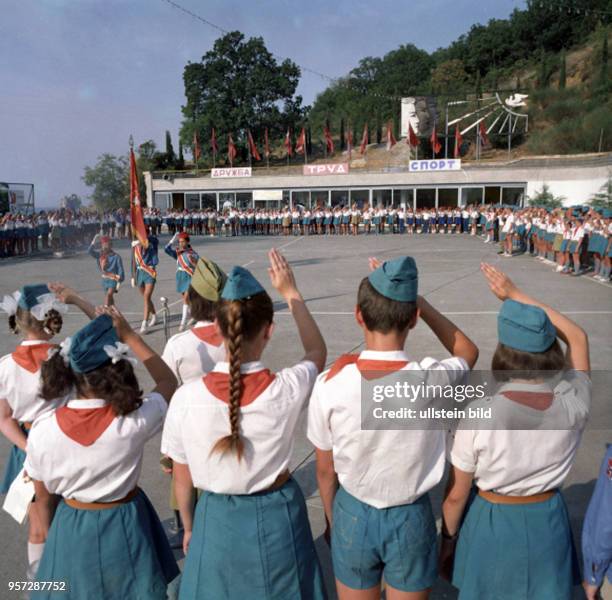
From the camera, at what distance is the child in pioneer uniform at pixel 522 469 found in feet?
7.07

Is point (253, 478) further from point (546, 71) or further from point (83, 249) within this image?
point (546, 71)

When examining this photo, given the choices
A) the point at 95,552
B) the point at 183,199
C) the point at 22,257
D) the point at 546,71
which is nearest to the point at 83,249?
the point at 22,257

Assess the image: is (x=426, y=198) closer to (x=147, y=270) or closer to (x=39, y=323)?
(x=147, y=270)

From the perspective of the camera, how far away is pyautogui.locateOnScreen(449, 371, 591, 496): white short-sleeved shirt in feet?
7.02

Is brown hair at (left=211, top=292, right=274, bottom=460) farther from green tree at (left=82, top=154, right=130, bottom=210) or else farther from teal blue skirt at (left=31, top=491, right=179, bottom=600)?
green tree at (left=82, top=154, right=130, bottom=210)

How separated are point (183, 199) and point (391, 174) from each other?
1660 cm

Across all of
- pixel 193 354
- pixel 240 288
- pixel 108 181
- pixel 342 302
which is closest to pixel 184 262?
pixel 342 302

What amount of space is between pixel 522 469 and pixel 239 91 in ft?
A: 226

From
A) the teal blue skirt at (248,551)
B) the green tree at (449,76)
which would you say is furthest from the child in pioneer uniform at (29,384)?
the green tree at (449,76)

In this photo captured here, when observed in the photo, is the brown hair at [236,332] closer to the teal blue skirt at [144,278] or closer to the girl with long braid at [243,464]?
the girl with long braid at [243,464]

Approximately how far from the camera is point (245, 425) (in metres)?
2.05

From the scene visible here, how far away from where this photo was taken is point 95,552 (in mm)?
2336

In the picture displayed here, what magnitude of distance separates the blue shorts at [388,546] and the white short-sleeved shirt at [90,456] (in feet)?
3.04

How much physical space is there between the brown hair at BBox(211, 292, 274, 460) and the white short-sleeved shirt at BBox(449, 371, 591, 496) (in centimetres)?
88
